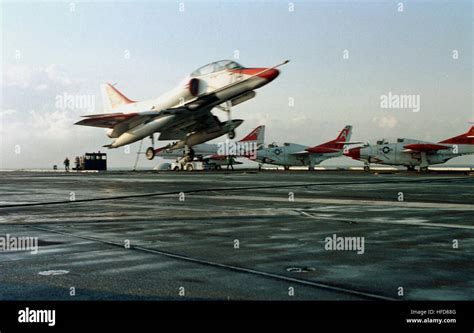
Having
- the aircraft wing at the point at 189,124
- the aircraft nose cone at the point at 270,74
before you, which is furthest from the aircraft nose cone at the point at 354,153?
the aircraft nose cone at the point at 270,74

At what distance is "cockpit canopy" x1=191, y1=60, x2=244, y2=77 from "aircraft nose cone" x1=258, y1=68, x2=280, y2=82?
9.75ft

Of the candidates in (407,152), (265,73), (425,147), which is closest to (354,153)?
(407,152)

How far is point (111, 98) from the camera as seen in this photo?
59.3 m

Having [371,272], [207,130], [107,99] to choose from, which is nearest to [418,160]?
[207,130]

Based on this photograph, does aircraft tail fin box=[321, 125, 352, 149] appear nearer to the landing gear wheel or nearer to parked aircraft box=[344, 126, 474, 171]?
parked aircraft box=[344, 126, 474, 171]

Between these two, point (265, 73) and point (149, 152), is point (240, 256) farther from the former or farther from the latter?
point (149, 152)

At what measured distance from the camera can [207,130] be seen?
150ft

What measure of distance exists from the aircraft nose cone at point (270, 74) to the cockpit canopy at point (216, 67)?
9.75 feet

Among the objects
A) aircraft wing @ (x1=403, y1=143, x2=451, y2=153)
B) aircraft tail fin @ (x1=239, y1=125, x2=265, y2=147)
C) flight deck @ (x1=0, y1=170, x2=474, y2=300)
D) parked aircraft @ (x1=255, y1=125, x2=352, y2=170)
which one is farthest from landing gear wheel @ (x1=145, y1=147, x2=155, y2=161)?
aircraft tail fin @ (x1=239, y1=125, x2=265, y2=147)

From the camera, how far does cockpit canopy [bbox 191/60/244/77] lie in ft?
131

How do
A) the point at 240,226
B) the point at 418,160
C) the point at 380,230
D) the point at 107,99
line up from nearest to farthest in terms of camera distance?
1. the point at 380,230
2. the point at 240,226
3. the point at 107,99
4. the point at 418,160
